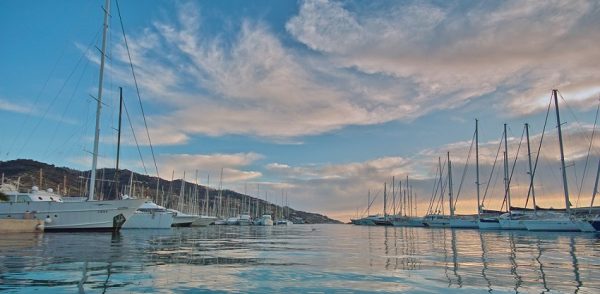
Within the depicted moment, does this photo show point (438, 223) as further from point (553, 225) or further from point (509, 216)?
point (553, 225)

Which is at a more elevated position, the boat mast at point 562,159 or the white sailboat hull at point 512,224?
the boat mast at point 562,159

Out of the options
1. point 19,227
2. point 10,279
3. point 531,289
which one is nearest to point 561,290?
point 531,289

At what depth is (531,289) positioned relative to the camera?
31.7ft

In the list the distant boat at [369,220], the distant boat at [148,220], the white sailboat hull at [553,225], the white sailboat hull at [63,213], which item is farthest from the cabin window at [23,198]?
the distant boat at [369,220]

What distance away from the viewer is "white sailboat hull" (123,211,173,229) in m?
53.2

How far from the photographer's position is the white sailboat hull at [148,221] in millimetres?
53222

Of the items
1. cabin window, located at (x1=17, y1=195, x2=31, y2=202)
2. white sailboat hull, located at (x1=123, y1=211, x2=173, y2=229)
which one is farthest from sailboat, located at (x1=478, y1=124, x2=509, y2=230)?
cabin window, located at (x1=17, y1=195, x2=31, y2=202)

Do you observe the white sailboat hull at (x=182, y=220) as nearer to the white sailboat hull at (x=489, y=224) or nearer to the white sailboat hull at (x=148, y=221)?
the white sailboat hull at (x=148, y=221)

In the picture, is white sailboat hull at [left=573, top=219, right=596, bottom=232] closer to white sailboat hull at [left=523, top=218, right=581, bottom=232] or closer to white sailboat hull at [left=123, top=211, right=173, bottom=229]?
white sailboat hull at [left=523, top=218, right=581, bottom=232]

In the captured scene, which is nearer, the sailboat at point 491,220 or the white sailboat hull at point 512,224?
the white sailboat hull at point 512,224

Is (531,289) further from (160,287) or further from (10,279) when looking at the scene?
(10,279)

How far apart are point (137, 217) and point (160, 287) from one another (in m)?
47.1

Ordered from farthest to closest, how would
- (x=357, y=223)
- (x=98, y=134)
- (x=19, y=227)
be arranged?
(x=357, y=223) < (x=98, y=134) < (x=19, y=227)

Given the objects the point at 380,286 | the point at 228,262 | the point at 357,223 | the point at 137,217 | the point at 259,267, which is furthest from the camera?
the point at 357,223
